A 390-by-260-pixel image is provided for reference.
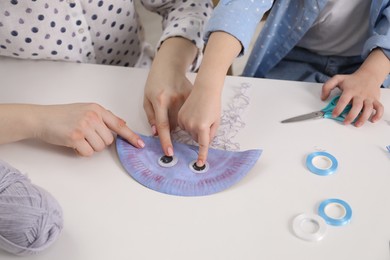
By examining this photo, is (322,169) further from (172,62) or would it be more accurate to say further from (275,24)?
(275,24)

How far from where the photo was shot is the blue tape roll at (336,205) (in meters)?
0.52

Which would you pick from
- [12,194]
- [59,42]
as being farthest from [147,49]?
[12,194]

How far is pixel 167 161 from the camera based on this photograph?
0.60 m

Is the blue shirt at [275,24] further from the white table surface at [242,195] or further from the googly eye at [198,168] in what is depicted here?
the googly eye at [198,168]

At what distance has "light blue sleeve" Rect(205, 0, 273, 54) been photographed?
2.26ft

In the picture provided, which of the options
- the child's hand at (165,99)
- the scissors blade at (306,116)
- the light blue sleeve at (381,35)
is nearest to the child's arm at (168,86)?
the child's hand at (165,99)

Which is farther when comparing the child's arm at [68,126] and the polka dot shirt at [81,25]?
the polka dot shirt at [81,25]

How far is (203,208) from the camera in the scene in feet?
1.76

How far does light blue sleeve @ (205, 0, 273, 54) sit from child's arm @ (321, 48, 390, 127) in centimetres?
15

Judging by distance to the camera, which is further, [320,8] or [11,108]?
[320,8]

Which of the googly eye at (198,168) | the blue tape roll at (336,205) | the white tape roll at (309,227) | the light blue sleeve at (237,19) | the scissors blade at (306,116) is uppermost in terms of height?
the light blue sleeve at (237,19)

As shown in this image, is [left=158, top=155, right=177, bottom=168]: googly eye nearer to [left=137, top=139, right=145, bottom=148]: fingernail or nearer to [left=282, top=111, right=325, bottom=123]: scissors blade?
[left=137, top=139, right=145, bottom=148]: fingernail

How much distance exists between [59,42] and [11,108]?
21cm

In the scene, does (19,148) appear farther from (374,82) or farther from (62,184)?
(374,82)
